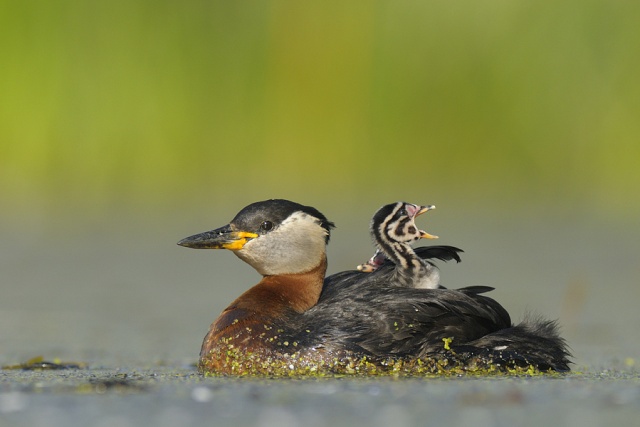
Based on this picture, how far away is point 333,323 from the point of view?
6738 mm

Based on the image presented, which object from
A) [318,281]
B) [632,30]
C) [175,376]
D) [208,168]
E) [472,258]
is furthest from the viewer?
[208,168]

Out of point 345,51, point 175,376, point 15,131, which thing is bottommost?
point 175,376

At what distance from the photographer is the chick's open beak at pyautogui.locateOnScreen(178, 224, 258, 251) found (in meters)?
7.16

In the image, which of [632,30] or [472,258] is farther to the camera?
[632,30]

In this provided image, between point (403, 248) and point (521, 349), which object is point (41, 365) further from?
point (521, 349)

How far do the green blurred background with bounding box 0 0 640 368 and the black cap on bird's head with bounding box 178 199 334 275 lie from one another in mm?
4799

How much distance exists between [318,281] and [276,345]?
0.68 meters

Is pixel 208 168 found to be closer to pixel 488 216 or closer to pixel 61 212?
pixel 61 212

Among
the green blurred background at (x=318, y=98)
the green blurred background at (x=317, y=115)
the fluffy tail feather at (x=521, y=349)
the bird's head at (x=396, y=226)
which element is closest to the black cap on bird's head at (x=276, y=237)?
the bird's head at (x=396, y=226)

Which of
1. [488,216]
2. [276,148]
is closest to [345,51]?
[276,148]

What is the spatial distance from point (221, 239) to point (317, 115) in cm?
643

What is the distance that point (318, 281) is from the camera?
23.7 feet

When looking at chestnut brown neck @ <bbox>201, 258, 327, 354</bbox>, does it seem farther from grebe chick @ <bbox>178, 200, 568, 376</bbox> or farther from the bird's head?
the bird's head

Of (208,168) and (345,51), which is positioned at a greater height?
(345,51)
